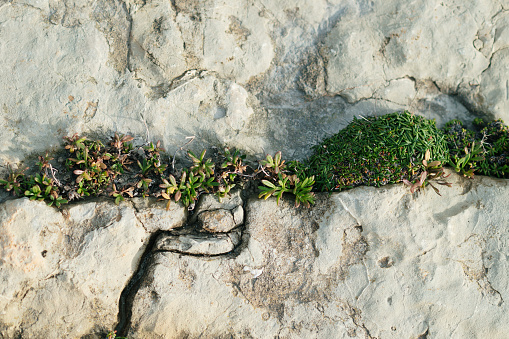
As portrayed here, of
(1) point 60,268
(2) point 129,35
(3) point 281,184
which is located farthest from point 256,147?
(1) point 60,268

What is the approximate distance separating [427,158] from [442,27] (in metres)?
2.05

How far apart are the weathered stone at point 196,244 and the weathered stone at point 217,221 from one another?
97 millimetres

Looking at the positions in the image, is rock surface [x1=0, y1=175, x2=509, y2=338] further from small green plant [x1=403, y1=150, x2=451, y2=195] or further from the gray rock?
the gray rock

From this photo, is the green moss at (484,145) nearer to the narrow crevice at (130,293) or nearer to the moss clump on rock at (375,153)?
the moss clump on rock at (375,153)

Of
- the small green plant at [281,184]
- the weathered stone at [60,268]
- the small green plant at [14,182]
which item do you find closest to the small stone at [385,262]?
the small green plant at [281,184]

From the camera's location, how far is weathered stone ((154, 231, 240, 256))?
4.20 meters

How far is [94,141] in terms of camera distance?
4.55 m

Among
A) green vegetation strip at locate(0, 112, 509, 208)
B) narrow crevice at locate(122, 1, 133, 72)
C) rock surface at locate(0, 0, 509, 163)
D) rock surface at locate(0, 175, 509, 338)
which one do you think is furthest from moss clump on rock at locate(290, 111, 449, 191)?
narrow crevice at locate(122, 1, 133, 72)

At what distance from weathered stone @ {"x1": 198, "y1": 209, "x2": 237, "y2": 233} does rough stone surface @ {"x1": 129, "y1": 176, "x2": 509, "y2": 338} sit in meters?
0.22

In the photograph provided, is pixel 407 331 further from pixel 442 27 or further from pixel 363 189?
pixel 442 27

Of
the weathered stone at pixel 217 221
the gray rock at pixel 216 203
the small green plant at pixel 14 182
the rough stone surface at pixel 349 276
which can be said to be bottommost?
the rough stone surface at pixel 349 276

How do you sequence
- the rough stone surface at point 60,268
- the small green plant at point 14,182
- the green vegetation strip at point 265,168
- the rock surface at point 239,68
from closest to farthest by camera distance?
the rough stone surface at point 60,268, the small green plant at point 14,182, the green vegetation strip at point 265,168, the rock surface at point 239,68

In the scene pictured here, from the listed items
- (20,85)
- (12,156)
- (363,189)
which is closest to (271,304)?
(363,189)

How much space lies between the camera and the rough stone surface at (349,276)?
13.3 feet
